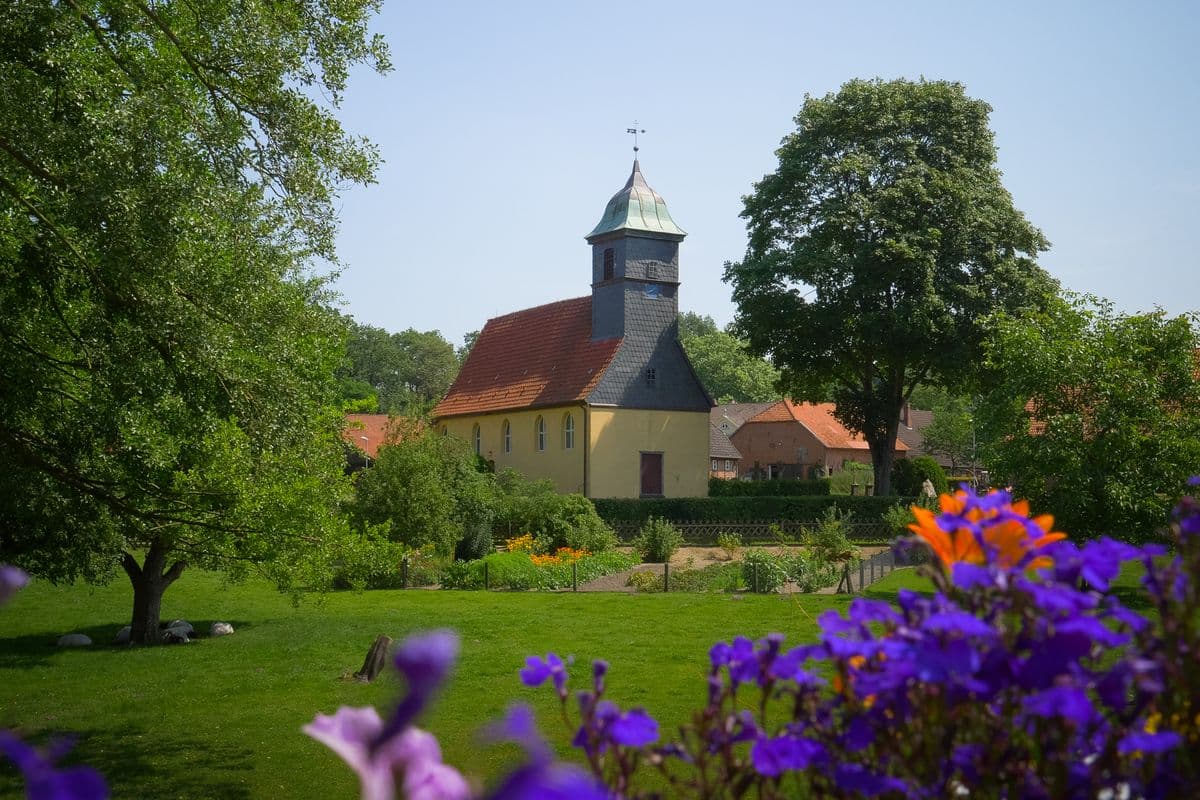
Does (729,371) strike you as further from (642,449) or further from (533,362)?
(642,449)

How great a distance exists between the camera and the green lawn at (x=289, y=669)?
447 inches

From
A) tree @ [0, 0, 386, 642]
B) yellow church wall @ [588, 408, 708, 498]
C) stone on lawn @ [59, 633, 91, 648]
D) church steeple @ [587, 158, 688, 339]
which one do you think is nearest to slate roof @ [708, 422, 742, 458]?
yellow church wall @ [588, 408, 708, 498]

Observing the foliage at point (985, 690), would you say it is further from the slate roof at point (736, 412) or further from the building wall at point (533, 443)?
the slate roof at point (736, 412)

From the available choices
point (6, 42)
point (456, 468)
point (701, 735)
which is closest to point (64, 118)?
point (6, 42)

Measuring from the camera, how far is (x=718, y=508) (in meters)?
41.3

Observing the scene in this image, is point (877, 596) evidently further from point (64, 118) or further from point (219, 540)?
point (64, 118)

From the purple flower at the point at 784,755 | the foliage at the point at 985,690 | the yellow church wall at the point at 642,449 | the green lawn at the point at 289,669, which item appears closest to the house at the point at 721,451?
the yellow church wall at the point at 642,449

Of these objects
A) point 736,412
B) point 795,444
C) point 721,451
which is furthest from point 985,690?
point 736,412

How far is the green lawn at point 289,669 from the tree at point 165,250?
255 centimetres

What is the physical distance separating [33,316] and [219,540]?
3.61 metres

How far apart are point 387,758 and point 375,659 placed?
15310 millimetres

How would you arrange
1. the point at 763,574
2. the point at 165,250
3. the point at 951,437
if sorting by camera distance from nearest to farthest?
the point at 165,250 < the point at 763,574 < the point at 951,437

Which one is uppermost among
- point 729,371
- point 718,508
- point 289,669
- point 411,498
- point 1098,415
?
point 729,371

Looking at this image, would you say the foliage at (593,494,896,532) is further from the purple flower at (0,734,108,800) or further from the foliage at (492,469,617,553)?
the purple flower at (0,734,108,800)
